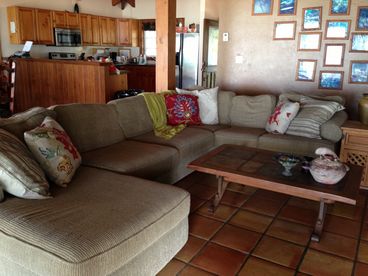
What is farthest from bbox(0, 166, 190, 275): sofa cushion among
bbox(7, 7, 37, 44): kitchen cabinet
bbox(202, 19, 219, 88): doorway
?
bbox(7, 7, 37, 44): kitchen cabinet

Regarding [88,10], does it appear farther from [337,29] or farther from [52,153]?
[52,153]

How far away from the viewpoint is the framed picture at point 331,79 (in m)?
4.54

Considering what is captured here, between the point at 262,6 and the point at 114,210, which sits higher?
the point at 262,6

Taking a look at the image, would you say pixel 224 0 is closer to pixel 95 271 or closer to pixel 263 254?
pixel 263 254

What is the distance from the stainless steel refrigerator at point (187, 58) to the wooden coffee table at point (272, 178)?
4812mm

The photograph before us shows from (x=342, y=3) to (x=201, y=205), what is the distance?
11.1 ft

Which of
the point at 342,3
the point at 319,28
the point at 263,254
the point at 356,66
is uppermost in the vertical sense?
the point at 342,3

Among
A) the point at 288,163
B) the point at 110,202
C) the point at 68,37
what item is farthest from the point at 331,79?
the point at 68,37

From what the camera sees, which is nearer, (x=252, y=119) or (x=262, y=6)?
(x=252, y=119)

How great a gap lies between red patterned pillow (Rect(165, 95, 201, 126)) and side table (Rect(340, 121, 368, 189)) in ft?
5.02

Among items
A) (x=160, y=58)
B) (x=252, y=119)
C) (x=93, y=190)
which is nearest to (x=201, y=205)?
(x=93, y=190)

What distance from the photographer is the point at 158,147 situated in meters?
2.89

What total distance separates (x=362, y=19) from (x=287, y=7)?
98 cm

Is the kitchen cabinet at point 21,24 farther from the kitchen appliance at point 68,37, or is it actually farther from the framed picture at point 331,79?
the framed picture at point 331,79
